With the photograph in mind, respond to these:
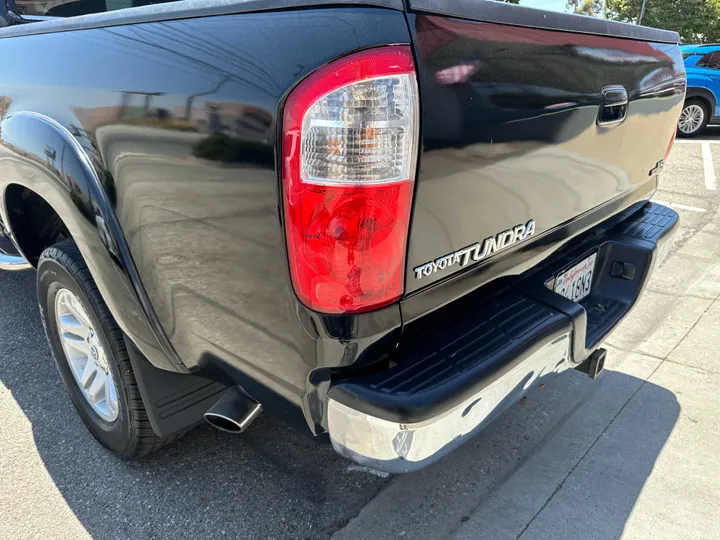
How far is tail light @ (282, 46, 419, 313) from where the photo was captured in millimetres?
1194

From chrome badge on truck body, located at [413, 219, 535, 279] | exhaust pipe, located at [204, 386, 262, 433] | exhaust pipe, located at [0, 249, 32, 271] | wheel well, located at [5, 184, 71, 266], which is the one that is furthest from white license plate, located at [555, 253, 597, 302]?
exhaust pipe, located at [0, 249, 32, 271]

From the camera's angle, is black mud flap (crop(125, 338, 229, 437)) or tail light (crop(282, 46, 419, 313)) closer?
tail light (crop(282, 46, 419, 313))

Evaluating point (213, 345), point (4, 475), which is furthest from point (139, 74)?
point (4, 475)

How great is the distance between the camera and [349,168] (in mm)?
1215

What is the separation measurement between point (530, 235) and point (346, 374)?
75cm

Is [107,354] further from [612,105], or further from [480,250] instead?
[612,105]

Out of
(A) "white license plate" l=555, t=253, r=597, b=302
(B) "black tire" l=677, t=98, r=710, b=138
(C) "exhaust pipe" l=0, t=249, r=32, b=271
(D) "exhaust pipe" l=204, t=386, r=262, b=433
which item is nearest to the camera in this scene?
(D) "exhaust pipe" l=204, t=386, r=262, b=433

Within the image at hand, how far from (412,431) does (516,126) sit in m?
0.82

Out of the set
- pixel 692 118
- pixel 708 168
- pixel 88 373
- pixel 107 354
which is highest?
pixel 107 354

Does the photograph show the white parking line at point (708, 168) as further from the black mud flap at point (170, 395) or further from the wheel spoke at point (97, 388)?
the wheel spoke at point (97, 388)

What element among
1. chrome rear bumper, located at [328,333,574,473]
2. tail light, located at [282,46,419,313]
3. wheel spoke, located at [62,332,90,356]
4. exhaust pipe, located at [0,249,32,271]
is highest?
tail light, located at [282,46,419,313]

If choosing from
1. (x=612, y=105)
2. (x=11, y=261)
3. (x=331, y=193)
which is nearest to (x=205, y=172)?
(x=331, y=193)

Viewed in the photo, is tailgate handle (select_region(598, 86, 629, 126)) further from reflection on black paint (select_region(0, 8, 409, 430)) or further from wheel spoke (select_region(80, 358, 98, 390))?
wheel spoke (select_region(80, 358, 98, 390))

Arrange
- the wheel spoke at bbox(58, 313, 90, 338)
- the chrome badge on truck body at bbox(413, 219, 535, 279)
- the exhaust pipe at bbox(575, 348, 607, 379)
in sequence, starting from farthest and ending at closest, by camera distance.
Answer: the wheel spoke at bbox(58, 313, 90, 338) → the exhaust pipe at bbox(575, 348, 607, 379) → the chrome badge on truck body at bbox(413, 219, 535, 279)
